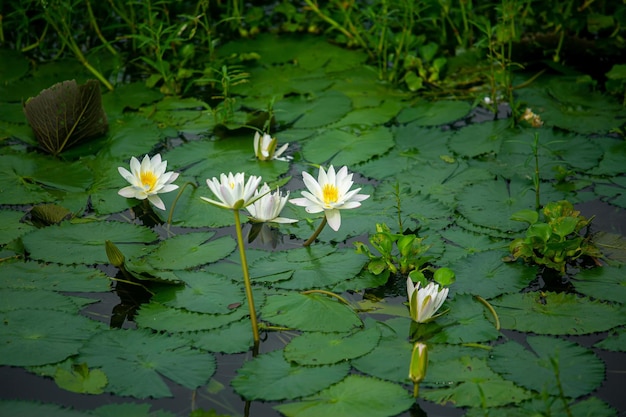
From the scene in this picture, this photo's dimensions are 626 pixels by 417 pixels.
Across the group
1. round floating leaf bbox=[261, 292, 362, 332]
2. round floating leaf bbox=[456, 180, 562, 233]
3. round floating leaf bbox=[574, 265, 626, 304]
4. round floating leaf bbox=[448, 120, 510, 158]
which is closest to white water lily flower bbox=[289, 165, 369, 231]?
round floating leaf bbox=[261, 292, 362, 332]

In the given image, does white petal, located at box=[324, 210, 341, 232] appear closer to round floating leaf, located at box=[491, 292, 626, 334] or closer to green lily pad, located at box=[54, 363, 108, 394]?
round floating leaf, located at box=[491, 292, 626, 334]

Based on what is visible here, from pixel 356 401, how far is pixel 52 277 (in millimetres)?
1191

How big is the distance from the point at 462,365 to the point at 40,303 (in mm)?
1343

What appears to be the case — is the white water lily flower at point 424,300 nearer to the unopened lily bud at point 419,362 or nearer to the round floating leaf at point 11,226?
the unopened lily bud at point 419,362

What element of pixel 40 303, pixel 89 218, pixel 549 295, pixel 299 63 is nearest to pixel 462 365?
pixel 549 295

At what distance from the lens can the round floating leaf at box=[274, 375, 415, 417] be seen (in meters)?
2.03

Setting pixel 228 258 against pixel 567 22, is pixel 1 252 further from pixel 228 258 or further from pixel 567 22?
pixel 567 22

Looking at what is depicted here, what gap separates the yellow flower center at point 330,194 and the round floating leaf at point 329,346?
1.61ft

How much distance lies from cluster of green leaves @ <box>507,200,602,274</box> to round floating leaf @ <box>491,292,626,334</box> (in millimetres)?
172

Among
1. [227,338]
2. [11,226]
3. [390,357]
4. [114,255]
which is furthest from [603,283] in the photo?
[11,226]

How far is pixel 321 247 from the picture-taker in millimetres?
2787

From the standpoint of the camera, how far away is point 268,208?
9.10 feet

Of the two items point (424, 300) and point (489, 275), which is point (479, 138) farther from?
point (424, 300)

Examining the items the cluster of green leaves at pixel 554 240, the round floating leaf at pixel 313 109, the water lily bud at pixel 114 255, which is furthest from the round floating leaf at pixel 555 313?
the round floating leaf at pixel 313 109
